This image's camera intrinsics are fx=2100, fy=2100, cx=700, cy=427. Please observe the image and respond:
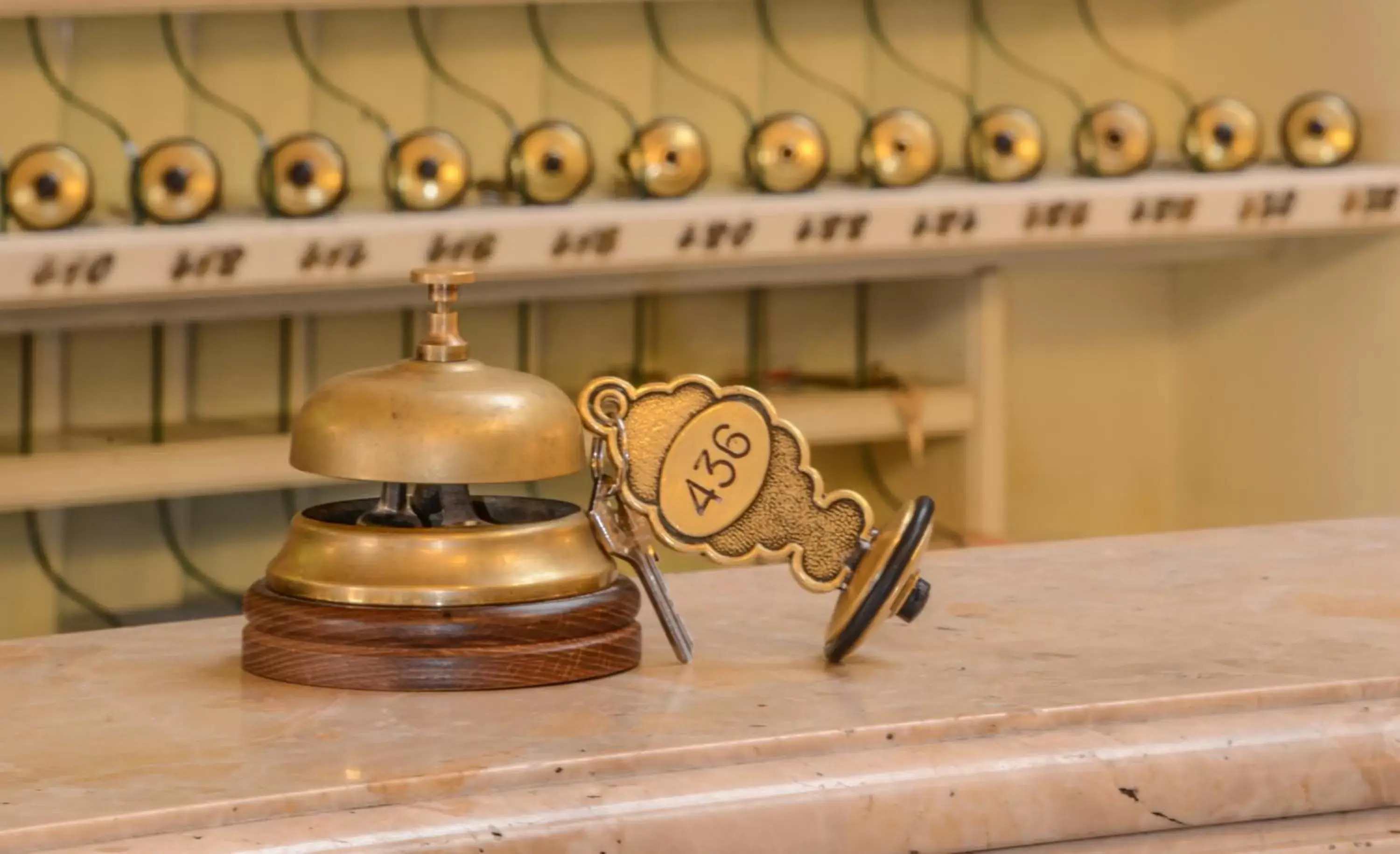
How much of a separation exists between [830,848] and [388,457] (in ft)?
1.08

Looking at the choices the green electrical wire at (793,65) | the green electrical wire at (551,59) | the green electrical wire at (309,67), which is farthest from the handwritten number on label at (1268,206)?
the green electrical wire at (309,67)

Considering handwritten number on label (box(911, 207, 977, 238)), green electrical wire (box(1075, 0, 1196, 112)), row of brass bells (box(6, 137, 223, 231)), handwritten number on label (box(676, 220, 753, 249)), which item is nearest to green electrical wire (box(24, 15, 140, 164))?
row of brass bells (box(6, 137, 223, 231))

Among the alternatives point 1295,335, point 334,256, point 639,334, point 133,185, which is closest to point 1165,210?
point 1295,335

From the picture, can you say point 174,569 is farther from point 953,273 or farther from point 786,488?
point 786,488

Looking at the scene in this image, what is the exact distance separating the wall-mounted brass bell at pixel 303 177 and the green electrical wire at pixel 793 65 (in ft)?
3.46

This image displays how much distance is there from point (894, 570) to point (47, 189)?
1715mm

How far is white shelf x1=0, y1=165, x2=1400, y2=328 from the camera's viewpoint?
260 centimetres

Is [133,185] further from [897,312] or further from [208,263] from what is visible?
[897,312]

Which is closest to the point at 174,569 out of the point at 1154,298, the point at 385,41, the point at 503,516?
the point at 385,41

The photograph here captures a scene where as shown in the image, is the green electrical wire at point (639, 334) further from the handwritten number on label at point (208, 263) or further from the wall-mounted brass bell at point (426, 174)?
the handwritten number on label at point (208, 263)

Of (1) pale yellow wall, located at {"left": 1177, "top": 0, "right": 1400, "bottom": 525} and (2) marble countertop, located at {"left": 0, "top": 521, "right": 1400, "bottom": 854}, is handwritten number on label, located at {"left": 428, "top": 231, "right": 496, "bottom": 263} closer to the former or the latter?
(2) marble countertop, located at {"left": 0, "top": 521, "right": 1400, "bottom": 854}

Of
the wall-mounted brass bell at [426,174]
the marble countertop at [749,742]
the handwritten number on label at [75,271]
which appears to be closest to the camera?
the marble countertop at [749,742]

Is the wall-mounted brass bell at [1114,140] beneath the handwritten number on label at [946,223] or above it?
above

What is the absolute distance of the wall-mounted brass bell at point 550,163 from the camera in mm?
2838
